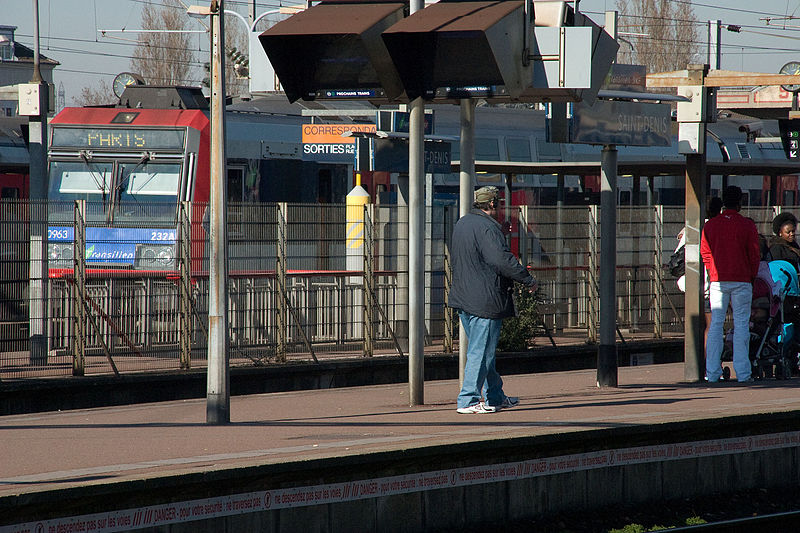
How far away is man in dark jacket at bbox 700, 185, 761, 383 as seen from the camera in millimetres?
12164

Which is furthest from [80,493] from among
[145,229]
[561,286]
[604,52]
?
[561,286]

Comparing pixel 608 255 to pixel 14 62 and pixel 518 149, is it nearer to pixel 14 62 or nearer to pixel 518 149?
pixel 518 149

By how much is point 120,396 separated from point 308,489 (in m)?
5.41

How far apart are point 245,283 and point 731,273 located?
201 inches

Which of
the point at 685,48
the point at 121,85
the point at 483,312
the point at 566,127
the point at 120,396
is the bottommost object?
the point at 120,396

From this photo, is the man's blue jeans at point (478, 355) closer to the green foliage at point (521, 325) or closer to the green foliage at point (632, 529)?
the green foliage at point (632, 529)

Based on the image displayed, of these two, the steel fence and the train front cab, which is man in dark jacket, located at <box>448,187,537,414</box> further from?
the train front cab

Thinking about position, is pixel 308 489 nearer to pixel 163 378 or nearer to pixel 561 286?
pixel 163 378

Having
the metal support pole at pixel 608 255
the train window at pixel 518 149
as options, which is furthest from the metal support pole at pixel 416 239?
the train window at pixel 518 149

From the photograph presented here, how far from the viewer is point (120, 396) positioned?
12.2 meters

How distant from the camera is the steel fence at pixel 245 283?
1209cm

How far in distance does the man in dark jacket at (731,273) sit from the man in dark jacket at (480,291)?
10.9 ft

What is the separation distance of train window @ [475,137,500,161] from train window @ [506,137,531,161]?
0.88 ft

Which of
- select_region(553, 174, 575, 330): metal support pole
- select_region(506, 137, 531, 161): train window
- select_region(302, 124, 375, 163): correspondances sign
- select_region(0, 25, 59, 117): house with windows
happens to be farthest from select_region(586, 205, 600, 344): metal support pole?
select_region(0, 25, 59, 117): house with windows
